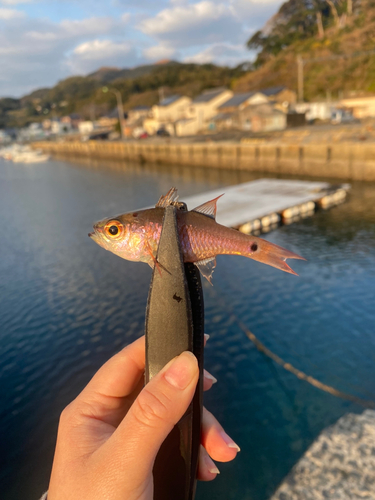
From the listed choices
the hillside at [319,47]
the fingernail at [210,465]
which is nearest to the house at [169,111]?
the hillside at [319,47]

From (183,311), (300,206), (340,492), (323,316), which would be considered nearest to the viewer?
(183,311)

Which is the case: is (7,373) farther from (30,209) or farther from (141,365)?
(30,209)

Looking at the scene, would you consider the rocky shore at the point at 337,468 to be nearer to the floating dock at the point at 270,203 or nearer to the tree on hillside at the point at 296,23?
the floating dock at the point at 270,203

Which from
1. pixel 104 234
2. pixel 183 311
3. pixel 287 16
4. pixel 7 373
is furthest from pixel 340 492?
pixel 287 16

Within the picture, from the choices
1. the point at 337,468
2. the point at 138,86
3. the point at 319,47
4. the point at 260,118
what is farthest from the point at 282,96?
the point at 138,86

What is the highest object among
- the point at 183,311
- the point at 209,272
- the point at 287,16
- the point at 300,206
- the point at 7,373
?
the point at 287,16

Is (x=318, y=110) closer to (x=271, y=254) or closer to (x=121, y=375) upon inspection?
(x=271, y=254)

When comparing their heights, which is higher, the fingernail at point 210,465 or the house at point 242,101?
the house at point 242,101
